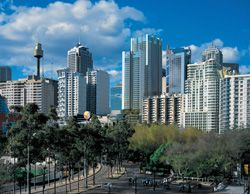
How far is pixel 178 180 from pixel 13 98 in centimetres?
11101

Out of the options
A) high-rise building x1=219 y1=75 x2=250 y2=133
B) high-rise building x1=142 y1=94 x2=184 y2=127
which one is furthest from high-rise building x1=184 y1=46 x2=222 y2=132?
high-rise building x1=142 y1=94 x2=184 y2=127

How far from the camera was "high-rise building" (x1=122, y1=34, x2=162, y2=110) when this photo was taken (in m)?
166

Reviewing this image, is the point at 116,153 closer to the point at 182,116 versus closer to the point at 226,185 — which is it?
the point at 226,185

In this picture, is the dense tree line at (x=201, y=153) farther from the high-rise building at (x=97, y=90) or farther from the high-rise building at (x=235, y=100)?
the high-rise building at (x=97, y=90)

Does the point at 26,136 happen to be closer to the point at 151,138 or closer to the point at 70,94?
the point at 151,138

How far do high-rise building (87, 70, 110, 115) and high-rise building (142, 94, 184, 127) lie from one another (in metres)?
37.3

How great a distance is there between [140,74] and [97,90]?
18.9 meters

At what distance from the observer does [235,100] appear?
300ft

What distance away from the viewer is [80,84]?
148 metres

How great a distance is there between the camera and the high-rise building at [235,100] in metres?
90.0

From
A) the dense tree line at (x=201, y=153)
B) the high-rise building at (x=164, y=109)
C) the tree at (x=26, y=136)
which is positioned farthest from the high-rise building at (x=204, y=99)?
the tree at (x=26, y=136)

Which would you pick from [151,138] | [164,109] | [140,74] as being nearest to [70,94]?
[140,74]

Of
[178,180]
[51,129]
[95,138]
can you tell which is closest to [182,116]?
[178,180]

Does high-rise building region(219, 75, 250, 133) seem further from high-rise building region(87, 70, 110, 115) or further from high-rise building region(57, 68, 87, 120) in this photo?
high-rise building region(87, 70, 110, 115)
